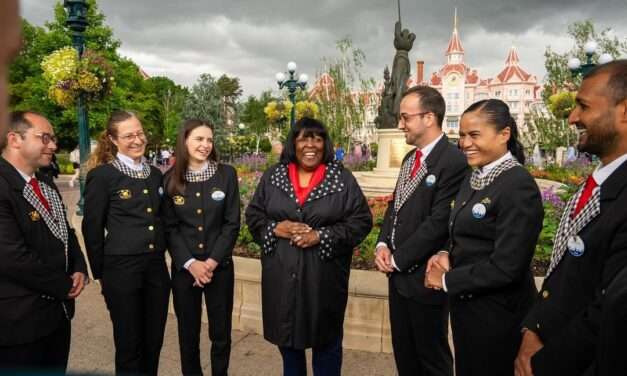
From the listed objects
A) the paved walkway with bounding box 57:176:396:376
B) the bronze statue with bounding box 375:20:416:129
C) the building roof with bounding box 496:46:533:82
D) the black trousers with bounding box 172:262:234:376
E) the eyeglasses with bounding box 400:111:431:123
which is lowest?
the paved walkway with bounding box 57:176:396:376

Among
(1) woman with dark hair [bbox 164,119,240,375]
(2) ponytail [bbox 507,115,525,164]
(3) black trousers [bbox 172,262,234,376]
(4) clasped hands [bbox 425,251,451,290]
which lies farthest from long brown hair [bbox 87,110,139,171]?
(2) ponytail [bbox 507,115,525,164]

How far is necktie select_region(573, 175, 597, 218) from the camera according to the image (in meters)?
1.97

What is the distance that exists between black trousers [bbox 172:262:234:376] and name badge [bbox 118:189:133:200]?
0.74m

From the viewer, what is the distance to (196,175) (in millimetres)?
3684

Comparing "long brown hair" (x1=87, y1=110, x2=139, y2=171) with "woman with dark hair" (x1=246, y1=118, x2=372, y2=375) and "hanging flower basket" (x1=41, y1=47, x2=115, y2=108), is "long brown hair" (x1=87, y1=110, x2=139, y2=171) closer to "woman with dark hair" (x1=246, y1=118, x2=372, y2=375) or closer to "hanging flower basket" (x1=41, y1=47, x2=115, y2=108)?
"woman with dark hair" (x1=246, y1=118, x2=372, y2=375)

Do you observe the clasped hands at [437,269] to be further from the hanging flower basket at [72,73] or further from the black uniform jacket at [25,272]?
the hanging flower basket at [72,73]

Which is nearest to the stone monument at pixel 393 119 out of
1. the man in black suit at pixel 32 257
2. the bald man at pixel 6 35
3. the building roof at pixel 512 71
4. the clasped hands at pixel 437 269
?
the clasped hands at pixel 437 269

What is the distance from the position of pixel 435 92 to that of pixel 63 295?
9.65 feet

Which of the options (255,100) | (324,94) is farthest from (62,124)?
(255,100)

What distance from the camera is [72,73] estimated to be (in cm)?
725

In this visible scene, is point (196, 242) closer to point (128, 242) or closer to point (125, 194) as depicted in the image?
point (128, 242)

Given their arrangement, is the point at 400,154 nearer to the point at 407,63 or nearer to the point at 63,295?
the point at 407,63

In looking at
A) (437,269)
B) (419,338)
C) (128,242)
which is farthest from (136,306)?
(437,269)

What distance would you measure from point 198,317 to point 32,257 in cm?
141
